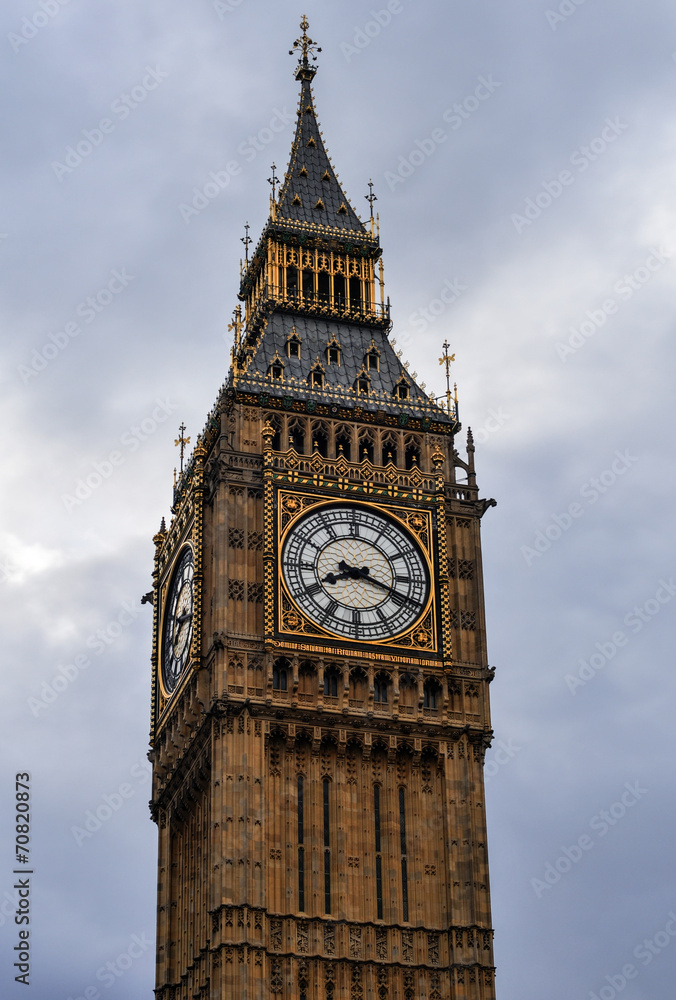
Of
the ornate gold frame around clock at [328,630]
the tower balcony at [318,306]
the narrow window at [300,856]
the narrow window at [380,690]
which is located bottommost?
the narrow window at [300,856]

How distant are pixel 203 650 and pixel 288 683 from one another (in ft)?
12.4

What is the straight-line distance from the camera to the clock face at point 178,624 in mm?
82688

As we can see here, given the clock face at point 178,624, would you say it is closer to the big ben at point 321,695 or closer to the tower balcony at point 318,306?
the big ben at point 321,695

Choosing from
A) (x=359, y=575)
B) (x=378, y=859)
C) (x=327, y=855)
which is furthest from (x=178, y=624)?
(x=378, y=859)

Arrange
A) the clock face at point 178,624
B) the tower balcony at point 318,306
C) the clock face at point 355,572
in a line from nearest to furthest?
the clock face at point 355,572 < the clock face at point 178,624 < the tower balcony at point 318,306

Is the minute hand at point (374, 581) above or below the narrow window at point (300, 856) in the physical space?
above

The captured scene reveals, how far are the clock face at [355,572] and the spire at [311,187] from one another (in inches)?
680

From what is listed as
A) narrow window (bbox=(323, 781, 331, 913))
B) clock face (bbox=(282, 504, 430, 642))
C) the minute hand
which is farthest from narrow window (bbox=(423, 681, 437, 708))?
narrow window (bbox=(323, 781, 331, 913))

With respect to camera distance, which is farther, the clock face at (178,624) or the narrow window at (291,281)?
the narrow window at (291,281)

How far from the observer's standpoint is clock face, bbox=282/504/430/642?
263 feet

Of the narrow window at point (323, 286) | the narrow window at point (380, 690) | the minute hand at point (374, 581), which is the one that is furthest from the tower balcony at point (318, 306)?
the narrow window at point (380, 690)

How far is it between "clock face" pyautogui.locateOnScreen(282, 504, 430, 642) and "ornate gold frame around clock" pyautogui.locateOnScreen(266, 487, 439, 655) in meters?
0.19

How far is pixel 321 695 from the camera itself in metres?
78.4

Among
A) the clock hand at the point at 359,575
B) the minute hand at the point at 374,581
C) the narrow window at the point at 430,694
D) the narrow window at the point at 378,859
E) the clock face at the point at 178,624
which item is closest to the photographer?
the narrow window at the point at 378,859
